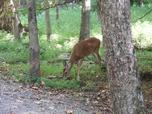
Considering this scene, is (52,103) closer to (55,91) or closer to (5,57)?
(55,91)

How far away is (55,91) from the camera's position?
537 inches

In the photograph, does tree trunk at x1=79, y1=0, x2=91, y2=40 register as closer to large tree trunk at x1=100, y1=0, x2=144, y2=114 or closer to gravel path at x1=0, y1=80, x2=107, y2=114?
gravel path at x1=0, y1=80, x2=107, y2=114

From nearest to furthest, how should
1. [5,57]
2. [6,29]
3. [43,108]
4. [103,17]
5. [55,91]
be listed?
[103,17], [43,108], [55,91], [5,57], [6,29]

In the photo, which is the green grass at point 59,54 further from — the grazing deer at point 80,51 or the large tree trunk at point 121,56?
the large tree trunk at point 121,56

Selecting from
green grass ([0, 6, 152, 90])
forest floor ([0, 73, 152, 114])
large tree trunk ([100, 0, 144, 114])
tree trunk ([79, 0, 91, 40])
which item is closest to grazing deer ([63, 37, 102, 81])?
green grass ([0, 6, 152, 90])

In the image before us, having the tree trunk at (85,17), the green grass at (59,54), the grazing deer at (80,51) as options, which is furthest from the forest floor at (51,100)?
the tree trunk at (85,17)

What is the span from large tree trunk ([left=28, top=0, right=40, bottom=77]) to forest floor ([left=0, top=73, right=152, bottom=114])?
37.9 inches

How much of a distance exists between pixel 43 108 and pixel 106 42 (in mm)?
2900

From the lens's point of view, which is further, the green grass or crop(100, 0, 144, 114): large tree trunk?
the green grass

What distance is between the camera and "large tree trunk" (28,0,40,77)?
13.8 meters

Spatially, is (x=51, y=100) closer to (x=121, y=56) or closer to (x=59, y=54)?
(x=121, y=56)

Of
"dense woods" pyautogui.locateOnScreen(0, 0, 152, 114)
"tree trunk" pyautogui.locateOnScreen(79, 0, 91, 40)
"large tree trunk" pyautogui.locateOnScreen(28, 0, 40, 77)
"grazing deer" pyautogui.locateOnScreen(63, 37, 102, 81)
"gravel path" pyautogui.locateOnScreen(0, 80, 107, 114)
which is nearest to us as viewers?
"dense woods" pyautogui.locateOnScreen(0, 0, 152, 114)

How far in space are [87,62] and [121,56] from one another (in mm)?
10142

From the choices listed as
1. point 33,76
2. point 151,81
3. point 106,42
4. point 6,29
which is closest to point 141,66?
point 151,81
